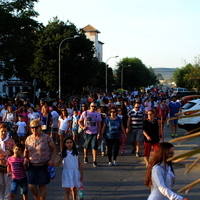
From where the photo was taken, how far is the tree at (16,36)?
34031 mm

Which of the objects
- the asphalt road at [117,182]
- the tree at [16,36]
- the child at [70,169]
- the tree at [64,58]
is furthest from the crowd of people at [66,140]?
the tree at [64,58]

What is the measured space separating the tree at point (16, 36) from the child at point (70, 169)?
27867 millimetres

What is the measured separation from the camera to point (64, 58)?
125ft

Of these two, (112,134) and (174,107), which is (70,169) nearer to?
(112,134)

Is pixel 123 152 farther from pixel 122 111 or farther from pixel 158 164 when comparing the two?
pixel 158 164

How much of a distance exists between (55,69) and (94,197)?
30.8 meters

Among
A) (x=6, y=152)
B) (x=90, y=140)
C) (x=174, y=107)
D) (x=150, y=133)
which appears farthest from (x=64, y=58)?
(x=6, y=152)

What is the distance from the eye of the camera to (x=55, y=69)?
3775 centimetres

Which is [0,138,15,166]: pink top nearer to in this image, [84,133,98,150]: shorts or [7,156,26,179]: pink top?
[7,156,26,179]: pink top

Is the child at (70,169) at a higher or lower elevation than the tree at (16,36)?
lower

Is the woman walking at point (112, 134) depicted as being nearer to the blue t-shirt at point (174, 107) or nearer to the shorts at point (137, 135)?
the shorts at point (137, 135)

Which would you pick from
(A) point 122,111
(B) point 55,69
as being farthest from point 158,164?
(B) point 55,69

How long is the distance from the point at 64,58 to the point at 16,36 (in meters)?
5.45

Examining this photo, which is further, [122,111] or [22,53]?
[22,53]
